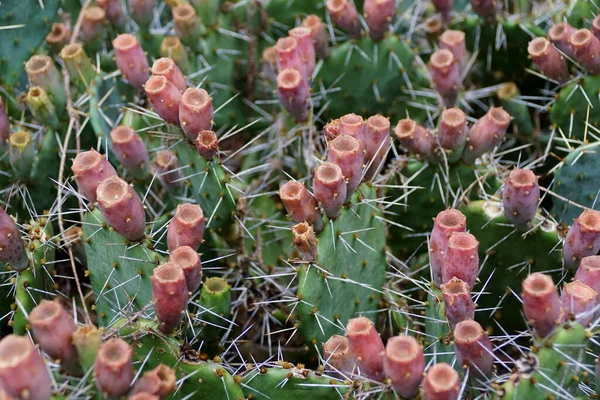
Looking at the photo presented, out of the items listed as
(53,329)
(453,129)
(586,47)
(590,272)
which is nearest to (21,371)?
(53,329)

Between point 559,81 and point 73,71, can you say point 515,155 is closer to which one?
point 559,81

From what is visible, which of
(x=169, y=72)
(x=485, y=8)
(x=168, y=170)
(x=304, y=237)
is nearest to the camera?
(x=304, y=237)

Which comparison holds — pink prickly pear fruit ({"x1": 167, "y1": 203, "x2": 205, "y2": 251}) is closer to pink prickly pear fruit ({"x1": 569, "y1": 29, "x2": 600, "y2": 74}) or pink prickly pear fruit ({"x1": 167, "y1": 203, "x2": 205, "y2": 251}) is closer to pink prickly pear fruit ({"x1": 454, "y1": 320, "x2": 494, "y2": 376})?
pink prickly pear fruit ({"x1": 454, "y1": 320, "x2": 494, "y2": 376})

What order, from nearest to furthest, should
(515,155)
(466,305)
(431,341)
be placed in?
(466,305), (431,341), (515,155)

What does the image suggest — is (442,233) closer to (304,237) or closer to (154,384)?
(304,237)

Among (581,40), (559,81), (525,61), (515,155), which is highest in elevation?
(581,40)

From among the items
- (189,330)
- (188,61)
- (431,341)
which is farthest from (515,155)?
(189,330)

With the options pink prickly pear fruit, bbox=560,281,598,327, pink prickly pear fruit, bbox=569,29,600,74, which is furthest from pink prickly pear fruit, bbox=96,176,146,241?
pink prickly pear fruit, bbox=569,29,600,74
